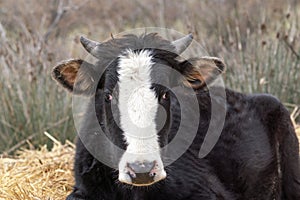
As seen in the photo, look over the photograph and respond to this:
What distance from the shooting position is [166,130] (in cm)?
457

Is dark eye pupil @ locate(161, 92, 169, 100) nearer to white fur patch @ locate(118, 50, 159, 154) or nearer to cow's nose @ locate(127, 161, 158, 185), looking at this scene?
white fur patch @ locate(118, 50, 159, 154)

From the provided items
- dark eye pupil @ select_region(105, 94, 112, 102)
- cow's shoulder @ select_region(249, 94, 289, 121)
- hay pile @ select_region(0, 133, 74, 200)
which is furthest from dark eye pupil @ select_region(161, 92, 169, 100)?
cow's shoulder @ select_region(249, 94, 289, 121)

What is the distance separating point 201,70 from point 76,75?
974 millimetres

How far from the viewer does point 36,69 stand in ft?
28.7

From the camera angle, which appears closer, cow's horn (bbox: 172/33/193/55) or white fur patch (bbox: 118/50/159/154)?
white fur patch (bbox: 118/50/159/154)

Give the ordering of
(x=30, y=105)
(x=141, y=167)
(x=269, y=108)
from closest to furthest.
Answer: (x=141, y=167) < (x=269, y=108) < (x=30, y=105)

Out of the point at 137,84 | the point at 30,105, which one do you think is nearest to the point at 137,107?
the point at 137,84

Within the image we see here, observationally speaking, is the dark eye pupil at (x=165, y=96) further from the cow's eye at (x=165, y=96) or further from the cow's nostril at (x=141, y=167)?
the cow's nostril at (x=141, y=167)

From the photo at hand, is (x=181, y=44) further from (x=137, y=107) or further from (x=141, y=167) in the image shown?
(x=141, y=167)

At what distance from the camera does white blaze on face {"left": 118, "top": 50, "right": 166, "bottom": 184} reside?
4.11m

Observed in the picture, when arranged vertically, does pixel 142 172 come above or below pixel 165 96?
below

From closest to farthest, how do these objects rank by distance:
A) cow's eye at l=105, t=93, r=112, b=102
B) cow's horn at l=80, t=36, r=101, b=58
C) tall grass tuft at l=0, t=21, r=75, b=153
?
cow's eye at l=105, t=93, r=112, b=102 < cow's horn at l=80, t=36, r=101, b=58 < tall grass tuft at l=0, t=21, r=75, b=153

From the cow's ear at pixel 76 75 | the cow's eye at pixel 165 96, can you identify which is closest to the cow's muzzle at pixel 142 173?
the cow's eye at pixel 165 96

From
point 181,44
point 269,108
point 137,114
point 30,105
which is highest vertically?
point 181,44
